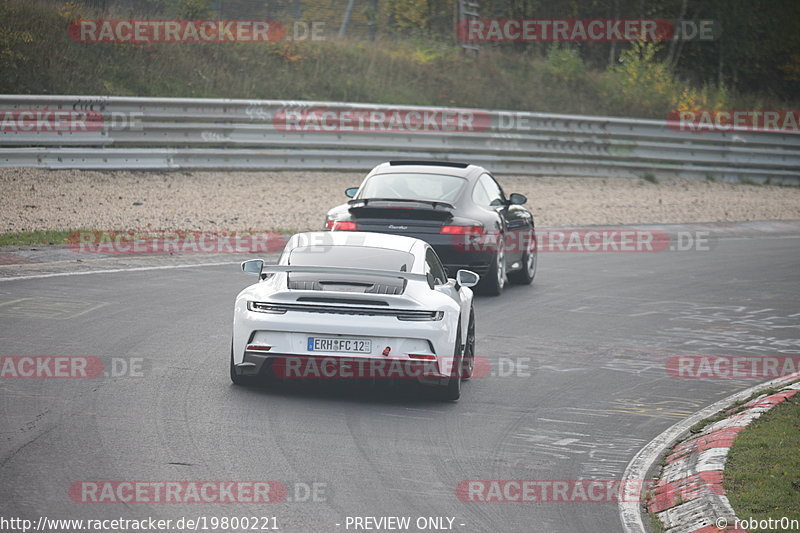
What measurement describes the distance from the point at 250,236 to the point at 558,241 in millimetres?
5902

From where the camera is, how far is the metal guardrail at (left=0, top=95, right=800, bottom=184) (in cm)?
2311

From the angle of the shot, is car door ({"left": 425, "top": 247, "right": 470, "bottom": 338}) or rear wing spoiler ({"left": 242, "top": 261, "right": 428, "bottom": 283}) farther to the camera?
car door ({"left": 425, "top": 247, "right": 470, "bottom": 338})

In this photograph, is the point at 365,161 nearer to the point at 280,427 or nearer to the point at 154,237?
the point at 154,237

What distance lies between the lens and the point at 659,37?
4459 centimetres

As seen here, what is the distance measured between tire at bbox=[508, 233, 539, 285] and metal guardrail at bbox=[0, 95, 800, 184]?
32.1 ft

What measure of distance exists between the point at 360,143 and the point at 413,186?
38.6 feet

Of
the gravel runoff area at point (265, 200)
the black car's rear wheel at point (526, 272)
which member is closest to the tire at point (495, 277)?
the black car's rear wheel at point (526, 272)

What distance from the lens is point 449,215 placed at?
14688 mm

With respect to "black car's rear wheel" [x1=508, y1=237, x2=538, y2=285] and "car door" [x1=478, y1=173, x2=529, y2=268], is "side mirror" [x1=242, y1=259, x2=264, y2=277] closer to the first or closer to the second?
"car door" [x1=478, y1=173, x2=529, y2=268]
